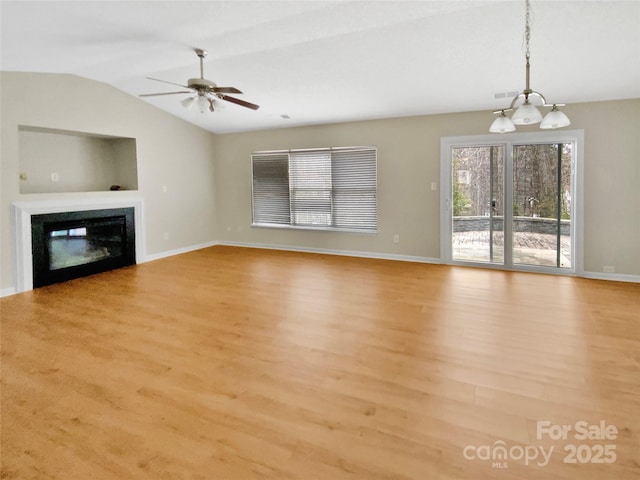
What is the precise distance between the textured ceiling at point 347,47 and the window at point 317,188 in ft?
4.30

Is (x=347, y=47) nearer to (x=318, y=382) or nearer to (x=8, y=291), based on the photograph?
(x=318, y=382)

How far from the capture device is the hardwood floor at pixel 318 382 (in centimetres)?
179

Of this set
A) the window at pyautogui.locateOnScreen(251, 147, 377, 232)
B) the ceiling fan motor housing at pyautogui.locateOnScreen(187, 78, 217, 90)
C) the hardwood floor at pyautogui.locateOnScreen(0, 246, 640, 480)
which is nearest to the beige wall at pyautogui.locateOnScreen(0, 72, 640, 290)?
the window at pyautogui.locateOnScreen(251, 147, 377, 232)

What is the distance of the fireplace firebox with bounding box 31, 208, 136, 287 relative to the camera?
511 cm

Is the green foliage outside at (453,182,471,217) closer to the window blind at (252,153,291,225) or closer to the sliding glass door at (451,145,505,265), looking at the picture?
the sliding glass door at (451,145,505,265)

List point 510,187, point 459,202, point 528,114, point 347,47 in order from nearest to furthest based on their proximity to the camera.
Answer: point 528,114, point 347,47, point 510,187, point 459,202

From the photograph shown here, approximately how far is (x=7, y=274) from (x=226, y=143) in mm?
4575

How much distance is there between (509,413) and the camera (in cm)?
213

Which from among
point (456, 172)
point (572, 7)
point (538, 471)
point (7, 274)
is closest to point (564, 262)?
point (456, 172)

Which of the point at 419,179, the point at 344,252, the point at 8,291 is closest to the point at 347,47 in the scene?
the point at 419,179

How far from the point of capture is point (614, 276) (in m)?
5.14

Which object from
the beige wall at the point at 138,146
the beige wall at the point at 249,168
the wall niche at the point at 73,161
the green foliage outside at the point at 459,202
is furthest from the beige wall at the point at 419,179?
the wall niche at the point at 73,161

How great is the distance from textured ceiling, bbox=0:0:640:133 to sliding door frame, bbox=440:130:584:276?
43 centimetres

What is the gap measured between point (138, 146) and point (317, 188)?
10.4ft
